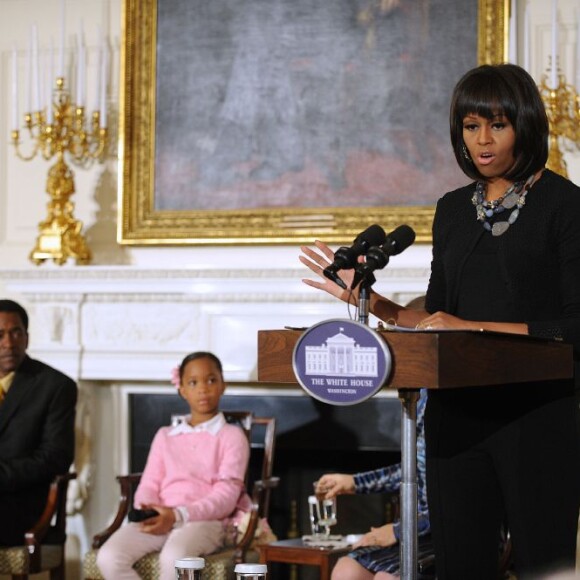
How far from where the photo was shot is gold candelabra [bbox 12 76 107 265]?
5289 mm

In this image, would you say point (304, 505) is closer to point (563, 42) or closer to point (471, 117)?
point (563, 42)

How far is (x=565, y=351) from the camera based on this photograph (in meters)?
2.01

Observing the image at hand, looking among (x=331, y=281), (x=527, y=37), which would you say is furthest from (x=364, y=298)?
(x=527, y=37)

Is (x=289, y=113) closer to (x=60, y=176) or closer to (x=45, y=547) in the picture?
(x=60, y=176)

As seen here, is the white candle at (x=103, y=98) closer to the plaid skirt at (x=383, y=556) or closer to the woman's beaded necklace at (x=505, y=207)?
A: the plaid skirt at (x=383, y=556)

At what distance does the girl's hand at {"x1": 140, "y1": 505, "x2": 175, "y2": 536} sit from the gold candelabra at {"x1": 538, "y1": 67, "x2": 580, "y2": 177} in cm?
207

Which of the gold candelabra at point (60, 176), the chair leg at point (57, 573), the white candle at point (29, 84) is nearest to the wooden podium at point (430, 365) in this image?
the chair leg at point (57, 573)

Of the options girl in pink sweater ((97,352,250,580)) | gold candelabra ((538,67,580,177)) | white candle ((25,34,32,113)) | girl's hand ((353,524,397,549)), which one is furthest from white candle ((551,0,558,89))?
white candle ((25,34,32,113))

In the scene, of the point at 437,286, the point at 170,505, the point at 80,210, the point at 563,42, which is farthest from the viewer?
the point at 80,210

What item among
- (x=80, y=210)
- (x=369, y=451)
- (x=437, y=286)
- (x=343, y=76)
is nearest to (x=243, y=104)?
(x=343, y=76)

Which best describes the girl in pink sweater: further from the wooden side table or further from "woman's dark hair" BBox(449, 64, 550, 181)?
"woman's dark hair" BBox(449, 64, 550, 181)

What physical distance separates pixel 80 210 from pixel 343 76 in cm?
143

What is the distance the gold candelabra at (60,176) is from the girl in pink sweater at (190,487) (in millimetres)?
1010

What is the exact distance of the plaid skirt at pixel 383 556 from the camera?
3572 mm
